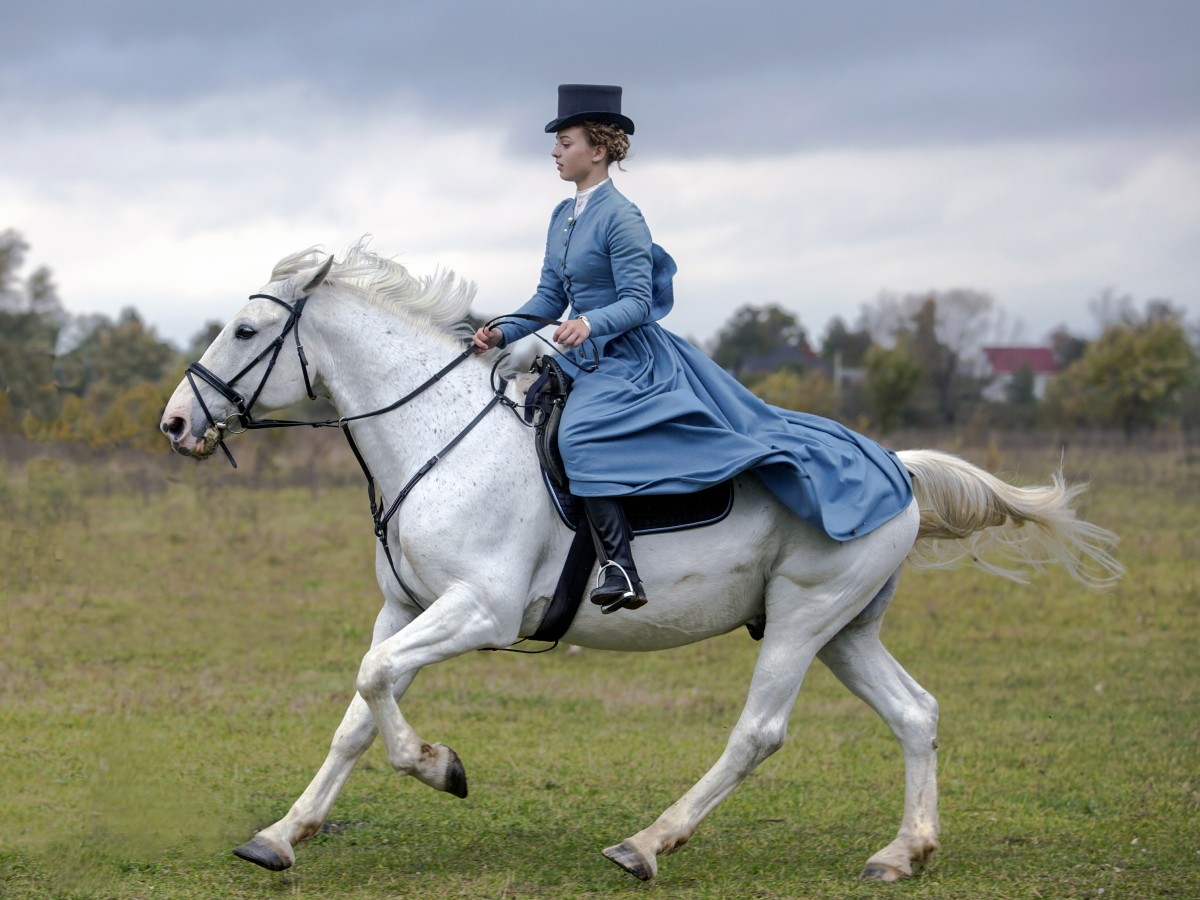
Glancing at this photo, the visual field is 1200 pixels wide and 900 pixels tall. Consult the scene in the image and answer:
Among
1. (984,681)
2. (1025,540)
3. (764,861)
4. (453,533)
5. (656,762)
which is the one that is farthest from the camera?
(984,681)

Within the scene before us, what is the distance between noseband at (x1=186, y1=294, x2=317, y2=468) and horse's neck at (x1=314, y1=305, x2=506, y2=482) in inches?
4.6

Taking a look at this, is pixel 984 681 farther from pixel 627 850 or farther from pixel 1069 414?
pixel 1069 414

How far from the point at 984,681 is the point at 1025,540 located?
16.6 ft

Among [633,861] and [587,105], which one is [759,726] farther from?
[587,105]

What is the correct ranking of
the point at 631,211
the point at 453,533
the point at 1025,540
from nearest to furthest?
the point at 453,533 < the point at 631,211 < the point at 1025,540

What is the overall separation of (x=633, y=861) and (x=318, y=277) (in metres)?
2.82

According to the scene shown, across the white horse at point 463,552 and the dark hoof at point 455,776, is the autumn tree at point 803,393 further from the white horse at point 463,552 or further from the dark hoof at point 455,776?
the dark hoof at point 455,776

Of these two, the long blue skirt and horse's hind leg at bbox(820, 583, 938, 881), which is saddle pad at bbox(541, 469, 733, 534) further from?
horse's hind leg at bbox(820, 583, 938, 881)

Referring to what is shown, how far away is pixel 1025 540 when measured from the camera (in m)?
6.91

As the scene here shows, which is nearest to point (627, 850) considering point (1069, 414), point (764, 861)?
point (764, 861)

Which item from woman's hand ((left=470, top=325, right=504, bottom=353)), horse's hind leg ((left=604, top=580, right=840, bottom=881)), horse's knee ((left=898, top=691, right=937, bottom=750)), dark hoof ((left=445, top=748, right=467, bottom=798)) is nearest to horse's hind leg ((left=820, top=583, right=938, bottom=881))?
horse's knee ((left=898, top=691, right=937, bottom=750))

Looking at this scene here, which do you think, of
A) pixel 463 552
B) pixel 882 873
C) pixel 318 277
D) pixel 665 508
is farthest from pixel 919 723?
pixel 318 277

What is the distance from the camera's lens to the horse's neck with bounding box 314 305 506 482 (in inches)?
223

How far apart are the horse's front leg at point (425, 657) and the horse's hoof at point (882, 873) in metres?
1.94
